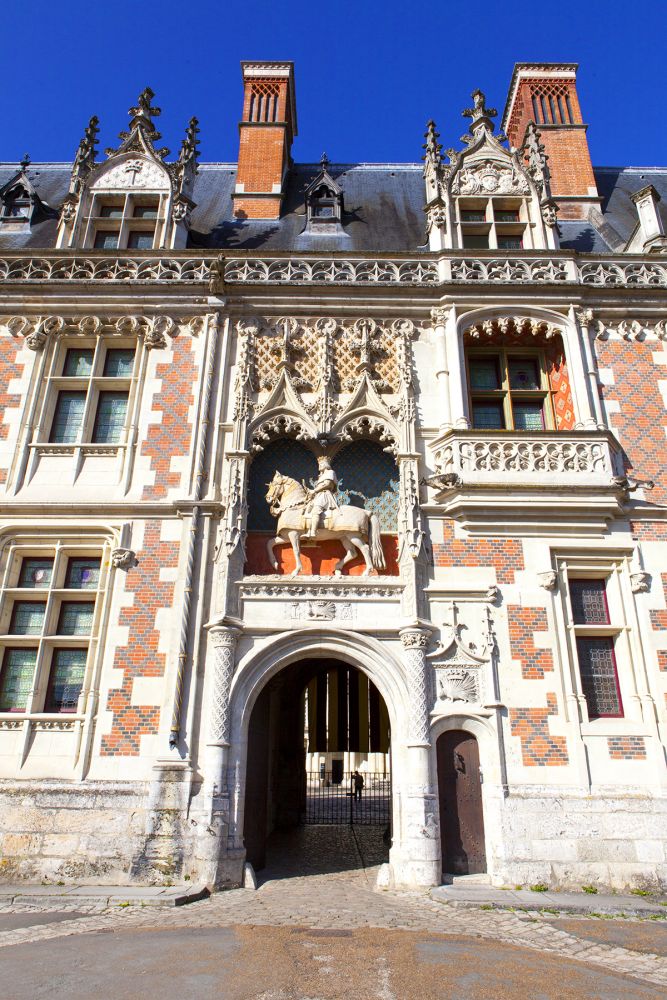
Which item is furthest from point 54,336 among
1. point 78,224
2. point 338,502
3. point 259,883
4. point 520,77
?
point 520,77

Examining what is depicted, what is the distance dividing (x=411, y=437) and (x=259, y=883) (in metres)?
7.97

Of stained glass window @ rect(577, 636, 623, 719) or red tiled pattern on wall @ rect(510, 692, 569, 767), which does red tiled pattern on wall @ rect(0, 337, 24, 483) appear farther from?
stained glass window @ rect(577, 636, 623, 719)

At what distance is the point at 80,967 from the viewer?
5719 millimetres

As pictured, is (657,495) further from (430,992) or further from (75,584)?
→ (75,584)

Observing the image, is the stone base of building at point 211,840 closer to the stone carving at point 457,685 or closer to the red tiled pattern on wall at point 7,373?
the stone carving at point 457,685

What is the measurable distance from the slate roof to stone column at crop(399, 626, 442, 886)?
8797 millimetres

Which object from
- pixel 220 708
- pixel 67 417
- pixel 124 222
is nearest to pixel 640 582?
pixel 220 708

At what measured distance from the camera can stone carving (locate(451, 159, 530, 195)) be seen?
48.9 feet

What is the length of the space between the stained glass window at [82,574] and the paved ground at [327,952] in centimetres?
504

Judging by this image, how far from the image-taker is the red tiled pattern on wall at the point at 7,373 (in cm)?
1249

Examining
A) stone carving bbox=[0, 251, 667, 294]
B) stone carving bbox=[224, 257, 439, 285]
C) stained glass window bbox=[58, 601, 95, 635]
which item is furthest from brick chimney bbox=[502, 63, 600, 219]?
stained glass window bbox=[58, 601, 95, 635]

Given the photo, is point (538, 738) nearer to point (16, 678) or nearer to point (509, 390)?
point (509, 390)

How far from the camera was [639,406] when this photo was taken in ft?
41.5

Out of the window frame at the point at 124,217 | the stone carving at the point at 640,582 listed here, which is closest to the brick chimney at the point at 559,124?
the window frame at the point at 124,217
